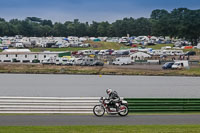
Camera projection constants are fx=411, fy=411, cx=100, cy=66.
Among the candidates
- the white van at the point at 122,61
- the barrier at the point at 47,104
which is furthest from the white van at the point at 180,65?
the barrier at the point at 47,104

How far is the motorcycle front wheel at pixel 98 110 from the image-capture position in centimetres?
1944

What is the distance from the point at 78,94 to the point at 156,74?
1983cm

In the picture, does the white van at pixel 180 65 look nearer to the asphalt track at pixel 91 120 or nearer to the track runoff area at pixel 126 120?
the track runoff area at pixel 126 120

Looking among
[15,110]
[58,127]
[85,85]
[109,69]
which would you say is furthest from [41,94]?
[58,127]

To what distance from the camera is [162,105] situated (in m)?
21.4

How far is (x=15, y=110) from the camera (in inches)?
802

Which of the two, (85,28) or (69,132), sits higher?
(85,28)

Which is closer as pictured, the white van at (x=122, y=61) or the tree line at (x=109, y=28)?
the white van at (x=122, y=61)

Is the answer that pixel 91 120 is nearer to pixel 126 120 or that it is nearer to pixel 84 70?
pixel 126 120

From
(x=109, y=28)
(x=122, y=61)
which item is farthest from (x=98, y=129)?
(x=109, y=28)

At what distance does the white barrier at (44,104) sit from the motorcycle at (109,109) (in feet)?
3.52

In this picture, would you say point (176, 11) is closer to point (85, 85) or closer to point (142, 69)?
point (142, 69)

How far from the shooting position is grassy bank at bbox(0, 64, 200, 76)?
6706 centimetres

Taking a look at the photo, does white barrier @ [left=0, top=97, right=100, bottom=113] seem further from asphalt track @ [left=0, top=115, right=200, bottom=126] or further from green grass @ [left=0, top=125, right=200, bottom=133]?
green grass @ [left=0, top=125, right=200, bottom=133]
